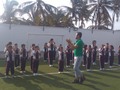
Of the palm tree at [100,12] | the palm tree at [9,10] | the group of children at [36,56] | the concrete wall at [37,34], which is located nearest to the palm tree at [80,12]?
the palm tree at [100,12]

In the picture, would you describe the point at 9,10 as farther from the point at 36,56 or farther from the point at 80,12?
the point at 36,56

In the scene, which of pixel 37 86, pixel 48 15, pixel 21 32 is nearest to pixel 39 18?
pixel 48 15

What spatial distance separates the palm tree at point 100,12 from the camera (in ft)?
134

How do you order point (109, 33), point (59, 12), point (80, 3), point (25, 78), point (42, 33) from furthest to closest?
point (80, 3), point (59, 12), point (109, 33), point (42, 33), point (25, 78)

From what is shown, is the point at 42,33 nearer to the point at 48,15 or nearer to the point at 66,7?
the point at 48,15

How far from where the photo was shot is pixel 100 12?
41.2 meters

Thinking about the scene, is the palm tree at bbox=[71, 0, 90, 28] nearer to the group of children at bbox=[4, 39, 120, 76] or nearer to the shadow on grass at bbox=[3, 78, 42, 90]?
the group of children at bbox=[4, 39, 120, 76]

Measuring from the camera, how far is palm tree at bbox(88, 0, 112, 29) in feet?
134

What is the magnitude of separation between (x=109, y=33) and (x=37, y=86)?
20.1 meters

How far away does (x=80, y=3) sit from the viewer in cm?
4203

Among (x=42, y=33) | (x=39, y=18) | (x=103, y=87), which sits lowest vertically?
(x=103, y=87)

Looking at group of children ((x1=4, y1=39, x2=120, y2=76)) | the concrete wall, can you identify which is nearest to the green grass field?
group of children ((x1=4, y1=39, x2=120, y2=76))

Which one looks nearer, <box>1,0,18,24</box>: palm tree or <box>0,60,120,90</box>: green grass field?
<box>0,60,120,90</box>: green grass field

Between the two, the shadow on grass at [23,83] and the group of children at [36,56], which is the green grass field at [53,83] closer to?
the shadow on grass at [23,83]
